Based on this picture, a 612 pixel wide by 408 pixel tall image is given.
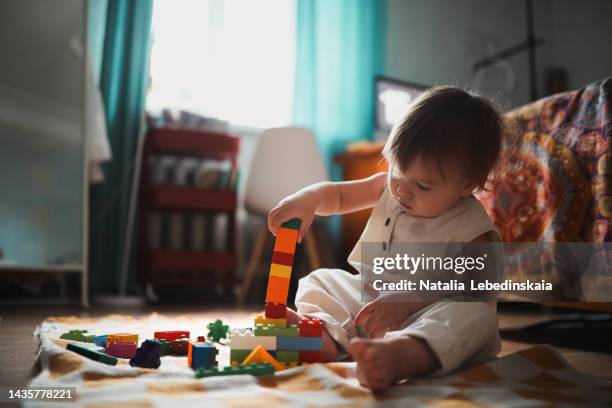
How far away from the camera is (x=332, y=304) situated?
788 millimetres

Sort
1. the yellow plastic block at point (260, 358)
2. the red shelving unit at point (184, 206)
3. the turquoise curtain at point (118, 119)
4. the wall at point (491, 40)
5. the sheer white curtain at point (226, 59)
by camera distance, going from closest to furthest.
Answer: the yellow plastic block at point (260, 358) → the red shelving unit at point (184, 206) → the turquoise curtain at point (118, 119) → the sheer white curtain at point (226, 59) → the wall at point (491, 40)

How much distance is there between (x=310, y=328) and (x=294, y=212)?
179 mm

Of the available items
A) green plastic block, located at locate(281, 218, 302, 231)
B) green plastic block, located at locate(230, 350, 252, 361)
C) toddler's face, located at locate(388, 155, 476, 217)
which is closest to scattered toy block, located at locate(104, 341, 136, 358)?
green plastic block, located at locate(230, 350, 252, 361)

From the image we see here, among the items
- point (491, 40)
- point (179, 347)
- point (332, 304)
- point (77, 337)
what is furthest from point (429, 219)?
point (491, 40)

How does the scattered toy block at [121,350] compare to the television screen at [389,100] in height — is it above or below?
below

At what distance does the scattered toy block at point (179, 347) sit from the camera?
0.78 m

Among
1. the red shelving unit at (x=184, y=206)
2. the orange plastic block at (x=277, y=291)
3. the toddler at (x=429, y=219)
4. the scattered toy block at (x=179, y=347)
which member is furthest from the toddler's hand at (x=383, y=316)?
the red shelving unit at (x=184, y=206)

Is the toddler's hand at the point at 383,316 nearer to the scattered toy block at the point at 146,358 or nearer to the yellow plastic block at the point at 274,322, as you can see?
the yellow plastic block at the point at 274,322

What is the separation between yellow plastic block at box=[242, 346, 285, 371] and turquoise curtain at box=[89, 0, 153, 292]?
159 cm

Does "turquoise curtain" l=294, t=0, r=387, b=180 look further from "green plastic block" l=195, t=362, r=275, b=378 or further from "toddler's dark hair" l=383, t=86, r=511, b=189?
"green plastic block" l=195, t=362, r=275, b=378

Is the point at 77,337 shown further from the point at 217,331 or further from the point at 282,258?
the point at 282,258

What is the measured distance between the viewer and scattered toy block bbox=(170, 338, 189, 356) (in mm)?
778

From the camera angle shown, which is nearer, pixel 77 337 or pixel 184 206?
pixel 77 337

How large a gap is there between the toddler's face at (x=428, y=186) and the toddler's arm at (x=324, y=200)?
0.12 m
